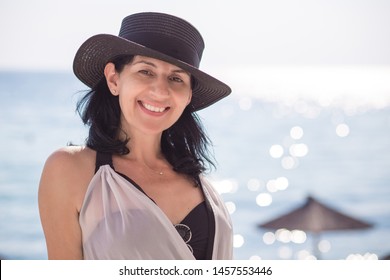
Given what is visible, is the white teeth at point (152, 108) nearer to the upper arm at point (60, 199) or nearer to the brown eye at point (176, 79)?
the brown eye at point (176, 79)

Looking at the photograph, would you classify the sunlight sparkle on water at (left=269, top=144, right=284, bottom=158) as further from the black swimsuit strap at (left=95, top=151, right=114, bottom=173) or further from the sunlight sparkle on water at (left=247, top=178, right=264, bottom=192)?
the black swimsuit strap at (left=95, top=151, right=114, bottom=173)

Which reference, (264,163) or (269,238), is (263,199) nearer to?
(264,163)

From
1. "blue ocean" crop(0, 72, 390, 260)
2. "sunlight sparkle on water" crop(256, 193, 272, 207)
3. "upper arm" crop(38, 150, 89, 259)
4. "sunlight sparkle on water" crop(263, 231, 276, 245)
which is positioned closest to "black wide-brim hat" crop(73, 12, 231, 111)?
"upper arm" crop(38, 150, 89, 259)

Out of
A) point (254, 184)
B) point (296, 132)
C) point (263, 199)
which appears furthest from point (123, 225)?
point (296, 132)

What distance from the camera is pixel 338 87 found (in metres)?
33.2

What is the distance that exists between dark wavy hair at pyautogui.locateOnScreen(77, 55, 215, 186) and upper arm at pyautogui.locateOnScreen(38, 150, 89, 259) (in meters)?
0.16

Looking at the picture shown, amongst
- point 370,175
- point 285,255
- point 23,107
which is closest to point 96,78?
point 285,255

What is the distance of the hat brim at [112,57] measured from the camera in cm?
198

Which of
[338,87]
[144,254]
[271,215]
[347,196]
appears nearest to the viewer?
[144,254]

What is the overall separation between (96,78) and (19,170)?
12726 mm

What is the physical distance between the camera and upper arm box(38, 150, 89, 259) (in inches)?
75.5

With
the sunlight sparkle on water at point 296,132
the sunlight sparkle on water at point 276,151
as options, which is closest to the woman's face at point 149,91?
the sunlight sparkle on water at point 276,151
